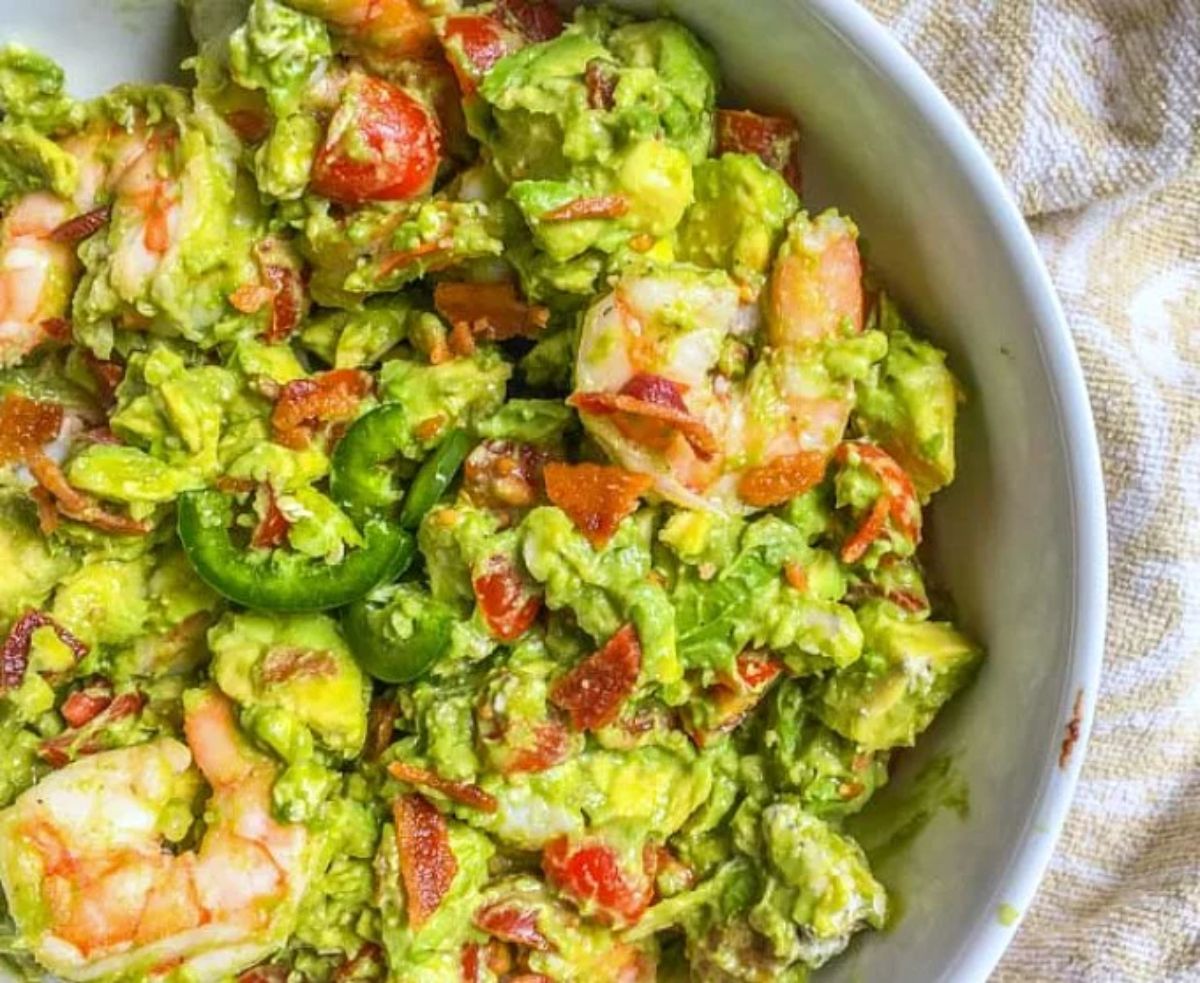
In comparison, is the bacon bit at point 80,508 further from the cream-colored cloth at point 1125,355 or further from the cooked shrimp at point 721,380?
the cream-colored cloth at point 1125,355

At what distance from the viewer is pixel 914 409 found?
1960 mm

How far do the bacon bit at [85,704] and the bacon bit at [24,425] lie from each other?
1.01 feet

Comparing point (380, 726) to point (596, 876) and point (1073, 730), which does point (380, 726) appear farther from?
point (1073, 730)

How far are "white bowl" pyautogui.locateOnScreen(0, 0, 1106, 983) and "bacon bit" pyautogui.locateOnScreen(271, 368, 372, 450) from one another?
569 mm

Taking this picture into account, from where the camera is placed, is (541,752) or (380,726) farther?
(380,726)

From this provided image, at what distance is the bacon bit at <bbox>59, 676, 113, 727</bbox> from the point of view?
2109 millimetres

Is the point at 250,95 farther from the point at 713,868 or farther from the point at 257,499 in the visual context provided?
the point at 713,868

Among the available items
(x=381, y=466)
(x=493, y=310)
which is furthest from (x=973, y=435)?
(x=381, y=466)

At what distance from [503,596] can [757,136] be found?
2.09 feet

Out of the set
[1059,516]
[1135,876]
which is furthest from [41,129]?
[1135,876]

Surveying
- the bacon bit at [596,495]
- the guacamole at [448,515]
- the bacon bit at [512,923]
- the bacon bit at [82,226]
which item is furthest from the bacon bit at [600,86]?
the bacon bit at [512,923]

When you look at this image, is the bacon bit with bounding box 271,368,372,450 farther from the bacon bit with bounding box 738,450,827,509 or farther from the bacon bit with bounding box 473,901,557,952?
the bacon bit with bounding box 473,901,557,952

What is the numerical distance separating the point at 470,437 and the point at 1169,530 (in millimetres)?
1094

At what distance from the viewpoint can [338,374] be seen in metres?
2.05
